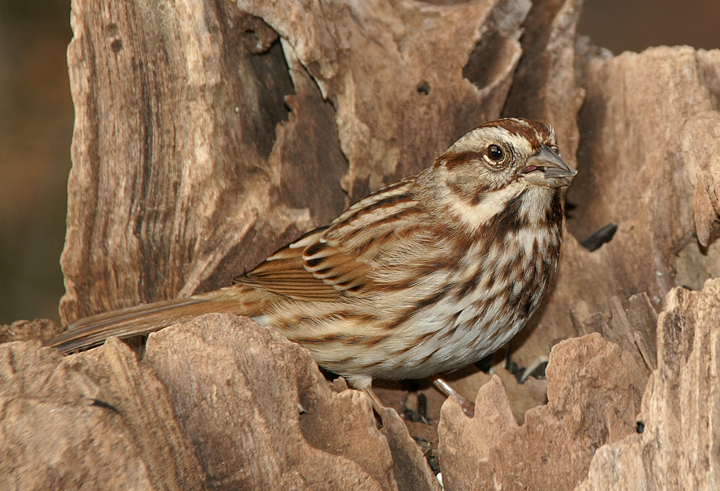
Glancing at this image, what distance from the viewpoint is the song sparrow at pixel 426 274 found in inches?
137

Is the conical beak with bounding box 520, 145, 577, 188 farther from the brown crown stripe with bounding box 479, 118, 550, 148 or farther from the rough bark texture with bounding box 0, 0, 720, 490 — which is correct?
the rough bark texture with bounding box 0, 0, 720, 490

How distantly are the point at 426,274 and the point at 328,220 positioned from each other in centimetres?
84

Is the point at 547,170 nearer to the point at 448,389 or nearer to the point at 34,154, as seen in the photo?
the point at 448,389

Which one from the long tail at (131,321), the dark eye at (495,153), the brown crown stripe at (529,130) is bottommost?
the long tail at (131,321)

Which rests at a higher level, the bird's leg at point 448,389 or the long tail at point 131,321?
the long tail at point 131,321

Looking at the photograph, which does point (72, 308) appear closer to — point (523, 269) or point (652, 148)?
point (523, 269)

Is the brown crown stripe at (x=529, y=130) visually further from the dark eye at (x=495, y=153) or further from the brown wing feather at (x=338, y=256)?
the brown wing feather at (x=338, y=256)

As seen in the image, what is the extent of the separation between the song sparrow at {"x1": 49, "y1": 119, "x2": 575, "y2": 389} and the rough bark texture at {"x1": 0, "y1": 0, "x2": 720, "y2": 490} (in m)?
0.29

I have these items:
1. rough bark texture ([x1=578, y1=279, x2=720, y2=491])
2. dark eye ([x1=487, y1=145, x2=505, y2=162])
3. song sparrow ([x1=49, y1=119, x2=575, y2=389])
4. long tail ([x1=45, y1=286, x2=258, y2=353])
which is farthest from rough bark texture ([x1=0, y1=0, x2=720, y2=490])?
dark eye ([x1=487, y1=145, x2=505, y2=162])

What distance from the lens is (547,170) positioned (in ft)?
11.0

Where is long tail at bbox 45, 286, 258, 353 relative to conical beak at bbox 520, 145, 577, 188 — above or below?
below

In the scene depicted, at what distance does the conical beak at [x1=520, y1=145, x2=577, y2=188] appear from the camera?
329cm

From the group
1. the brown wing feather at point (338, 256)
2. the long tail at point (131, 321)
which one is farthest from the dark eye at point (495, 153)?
the long tail at point (131, 321)

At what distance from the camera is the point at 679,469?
238cm
